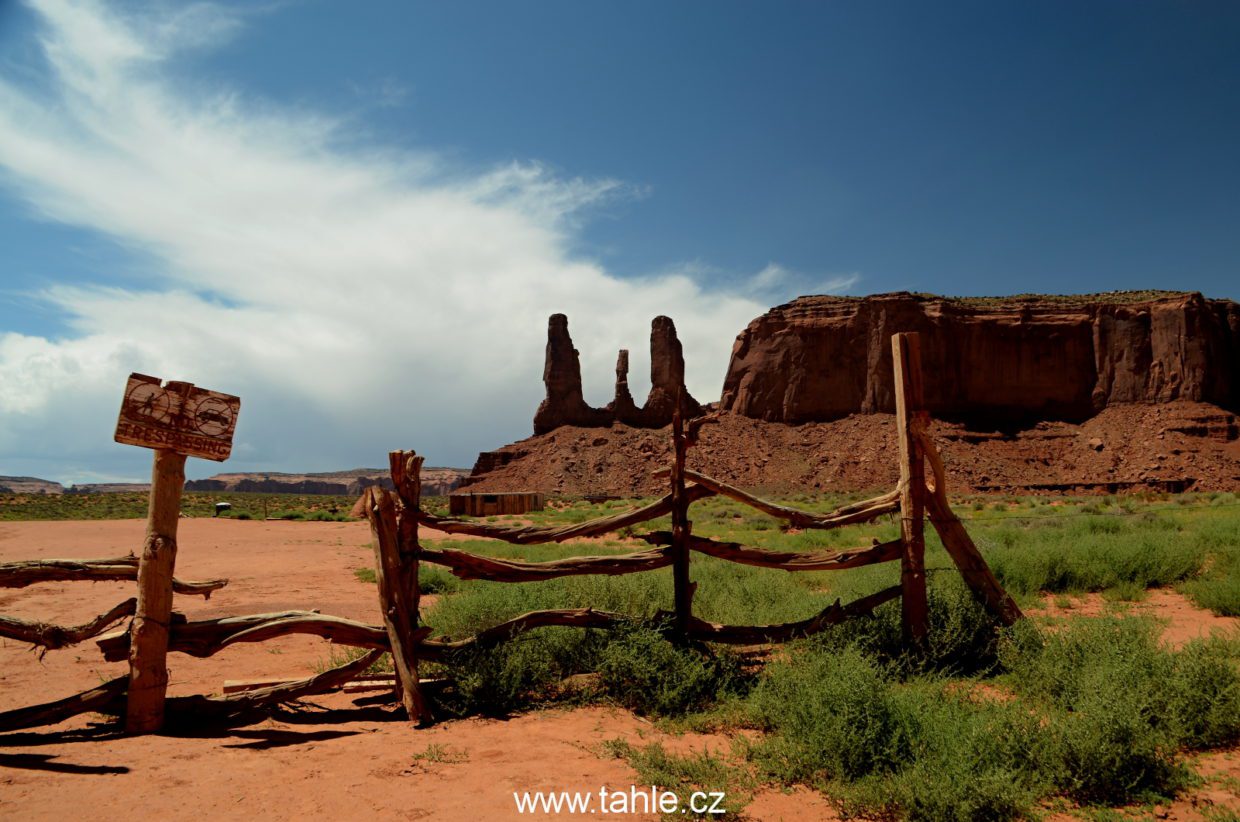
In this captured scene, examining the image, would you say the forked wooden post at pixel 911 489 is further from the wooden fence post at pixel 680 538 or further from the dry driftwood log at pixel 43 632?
the dry driftwood log at pixel 43 632

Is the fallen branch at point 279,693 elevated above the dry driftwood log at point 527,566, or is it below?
below

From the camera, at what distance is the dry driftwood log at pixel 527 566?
18.1 feet

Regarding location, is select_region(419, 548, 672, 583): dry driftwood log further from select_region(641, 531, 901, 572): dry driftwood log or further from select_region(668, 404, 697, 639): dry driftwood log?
select_region(641, 531, 901, 572): dry driftwood log

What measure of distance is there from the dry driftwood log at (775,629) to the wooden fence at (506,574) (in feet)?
0.03

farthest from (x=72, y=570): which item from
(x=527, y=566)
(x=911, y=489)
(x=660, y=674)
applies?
(x=911, y=489)

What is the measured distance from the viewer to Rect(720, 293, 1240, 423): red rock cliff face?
61.1m

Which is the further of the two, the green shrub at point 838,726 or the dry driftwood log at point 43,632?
the dry driftwood log at point 43,632

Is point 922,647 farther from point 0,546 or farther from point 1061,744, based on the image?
point 0,546

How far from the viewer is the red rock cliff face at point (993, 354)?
2405 inches

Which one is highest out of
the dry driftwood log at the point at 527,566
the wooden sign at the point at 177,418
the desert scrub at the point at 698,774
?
the wooden sign at the point at 177,418

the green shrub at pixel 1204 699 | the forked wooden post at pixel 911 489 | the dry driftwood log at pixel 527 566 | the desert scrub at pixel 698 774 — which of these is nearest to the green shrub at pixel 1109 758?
the green shrub at pixel 1204 699

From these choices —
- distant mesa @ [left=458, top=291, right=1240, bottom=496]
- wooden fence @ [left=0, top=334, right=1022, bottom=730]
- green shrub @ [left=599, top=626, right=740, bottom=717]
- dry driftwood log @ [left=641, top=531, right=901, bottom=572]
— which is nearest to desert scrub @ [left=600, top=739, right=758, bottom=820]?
green shrub @ [left=599, top=626, right=740, bottom=717]

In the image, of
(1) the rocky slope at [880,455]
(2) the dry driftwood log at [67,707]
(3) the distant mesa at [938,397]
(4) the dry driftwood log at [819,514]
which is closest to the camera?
(2) the dry driftwood log at [67,707]

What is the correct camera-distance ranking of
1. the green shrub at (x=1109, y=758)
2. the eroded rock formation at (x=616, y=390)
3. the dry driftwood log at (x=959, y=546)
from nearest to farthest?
the green shrub at (x=1109, y=758)
the dry driftwood log at (x=959, y=546)
the eroded rock formation at (x=616, y=390)
